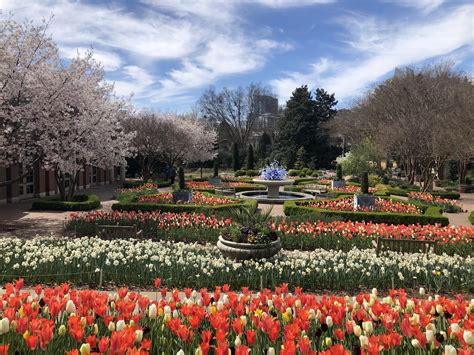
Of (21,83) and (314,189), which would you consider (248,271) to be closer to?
(21,83)

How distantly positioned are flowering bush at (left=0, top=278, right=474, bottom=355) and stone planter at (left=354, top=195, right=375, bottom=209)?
44.7 feet

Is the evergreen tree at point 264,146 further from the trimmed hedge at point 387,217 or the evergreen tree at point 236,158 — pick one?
the trimmed hedge at point 387,217

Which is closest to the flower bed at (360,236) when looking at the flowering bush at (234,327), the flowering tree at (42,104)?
the flowering bush at (234,327)

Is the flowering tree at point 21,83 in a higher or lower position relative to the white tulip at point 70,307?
higher

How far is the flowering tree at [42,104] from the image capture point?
14547 mm

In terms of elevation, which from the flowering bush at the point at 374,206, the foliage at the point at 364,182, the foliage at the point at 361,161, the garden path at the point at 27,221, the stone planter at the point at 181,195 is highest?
the foliage at the point at 361,161

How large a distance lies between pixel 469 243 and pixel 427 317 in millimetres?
8187

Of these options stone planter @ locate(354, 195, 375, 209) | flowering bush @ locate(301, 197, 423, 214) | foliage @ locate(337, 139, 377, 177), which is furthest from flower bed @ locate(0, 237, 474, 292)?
foliage @ locate(337, 139, 377, 177)

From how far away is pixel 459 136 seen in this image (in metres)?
25.4

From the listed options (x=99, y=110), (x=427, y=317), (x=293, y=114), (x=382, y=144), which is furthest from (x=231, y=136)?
(x=427, y=317)

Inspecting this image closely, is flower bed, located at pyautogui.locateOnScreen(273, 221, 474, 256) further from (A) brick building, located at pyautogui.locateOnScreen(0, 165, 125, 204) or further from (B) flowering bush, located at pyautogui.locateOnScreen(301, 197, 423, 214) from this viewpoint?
(A) brick building, located at pyautogui.locateOnScreen(0, 165, 125, 204)

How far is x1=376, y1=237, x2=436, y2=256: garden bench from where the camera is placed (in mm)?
9258

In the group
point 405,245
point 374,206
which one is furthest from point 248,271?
point 374,206

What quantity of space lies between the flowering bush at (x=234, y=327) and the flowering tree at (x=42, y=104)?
12.5 metres
